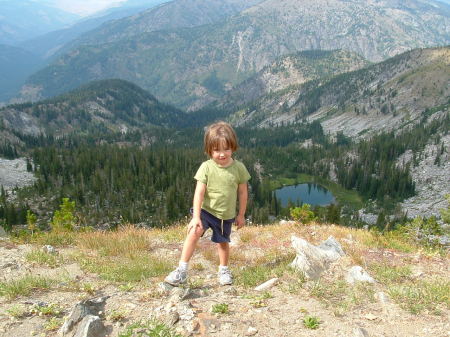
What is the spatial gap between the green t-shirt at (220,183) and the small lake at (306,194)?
14637cm

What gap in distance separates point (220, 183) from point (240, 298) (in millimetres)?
3191

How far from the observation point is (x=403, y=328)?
6.88 meters

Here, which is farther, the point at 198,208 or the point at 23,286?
the point at 198,208

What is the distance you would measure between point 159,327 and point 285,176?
185 m

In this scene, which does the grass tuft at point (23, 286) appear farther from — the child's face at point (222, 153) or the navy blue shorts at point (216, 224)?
the child's face at point (222, 153)

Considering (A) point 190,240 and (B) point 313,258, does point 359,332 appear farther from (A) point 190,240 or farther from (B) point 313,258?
(A) point 190,240

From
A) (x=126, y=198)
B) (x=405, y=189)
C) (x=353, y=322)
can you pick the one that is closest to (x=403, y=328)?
(x=353, y=322)

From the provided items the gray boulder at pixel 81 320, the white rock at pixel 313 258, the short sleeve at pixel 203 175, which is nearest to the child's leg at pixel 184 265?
the short sleeve at pixel 203 175

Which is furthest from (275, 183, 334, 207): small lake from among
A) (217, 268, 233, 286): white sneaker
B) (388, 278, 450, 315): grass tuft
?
(388, 278, 450, 315): grass tuft

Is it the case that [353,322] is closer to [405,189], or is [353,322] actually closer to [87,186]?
[87,186]

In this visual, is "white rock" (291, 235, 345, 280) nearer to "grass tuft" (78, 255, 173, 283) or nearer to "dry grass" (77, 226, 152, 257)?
"grass tuft" (78, 255, 173, 283)

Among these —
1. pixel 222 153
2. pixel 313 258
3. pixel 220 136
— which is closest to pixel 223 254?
pixel 313 258

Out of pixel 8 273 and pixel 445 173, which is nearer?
pixel 8 273

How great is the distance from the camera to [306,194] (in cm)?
16738
